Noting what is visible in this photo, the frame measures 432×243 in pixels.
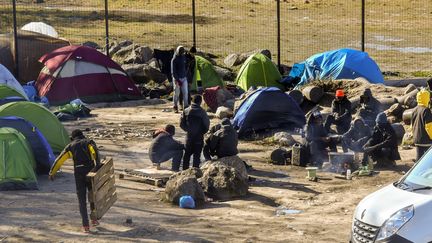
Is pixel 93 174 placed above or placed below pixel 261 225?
above

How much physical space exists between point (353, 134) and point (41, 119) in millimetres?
5732

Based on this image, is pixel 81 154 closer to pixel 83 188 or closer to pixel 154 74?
pixel 83 188

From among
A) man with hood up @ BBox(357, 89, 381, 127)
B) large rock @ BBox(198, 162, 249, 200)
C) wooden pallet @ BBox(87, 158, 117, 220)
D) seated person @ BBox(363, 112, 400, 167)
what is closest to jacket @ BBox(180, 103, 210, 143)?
large rock @ BBox(198, 162, 249, 200)

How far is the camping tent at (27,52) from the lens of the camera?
90.0ft

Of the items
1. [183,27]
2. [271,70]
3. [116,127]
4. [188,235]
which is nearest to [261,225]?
[188,235]

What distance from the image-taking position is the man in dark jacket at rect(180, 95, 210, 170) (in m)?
17.3

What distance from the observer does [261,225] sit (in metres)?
14.1

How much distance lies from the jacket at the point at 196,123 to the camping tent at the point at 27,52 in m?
11.0

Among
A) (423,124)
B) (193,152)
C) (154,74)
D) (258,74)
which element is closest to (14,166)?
(193,152)

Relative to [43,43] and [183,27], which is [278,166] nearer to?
[43,43]

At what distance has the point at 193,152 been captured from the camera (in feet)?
57.3

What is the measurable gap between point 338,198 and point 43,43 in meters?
14.2

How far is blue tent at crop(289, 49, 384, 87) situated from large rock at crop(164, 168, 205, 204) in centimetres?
970

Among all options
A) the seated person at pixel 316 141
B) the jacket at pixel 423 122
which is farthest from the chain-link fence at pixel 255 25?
the jacket at pixel 423 122
